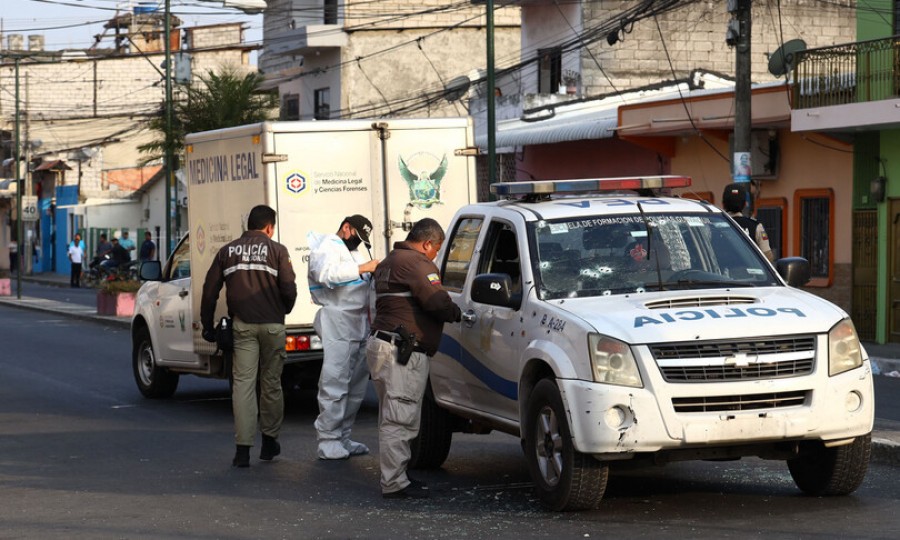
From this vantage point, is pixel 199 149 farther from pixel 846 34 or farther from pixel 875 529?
pixel 846 34

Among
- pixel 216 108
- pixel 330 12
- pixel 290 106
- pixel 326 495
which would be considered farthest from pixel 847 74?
pixel 290 106

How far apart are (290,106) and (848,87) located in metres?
29.2

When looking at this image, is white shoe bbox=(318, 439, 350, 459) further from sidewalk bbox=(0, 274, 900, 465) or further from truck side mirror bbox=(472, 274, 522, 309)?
sidewalk bbox=(0, 274, 900, 465)

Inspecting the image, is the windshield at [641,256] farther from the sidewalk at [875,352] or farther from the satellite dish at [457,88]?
the satellite dish at [457,88]

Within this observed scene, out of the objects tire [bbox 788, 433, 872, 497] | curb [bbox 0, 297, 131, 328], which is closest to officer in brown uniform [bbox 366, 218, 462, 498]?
tire [bbox 788, 433, 872, 497]

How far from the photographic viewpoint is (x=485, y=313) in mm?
9750

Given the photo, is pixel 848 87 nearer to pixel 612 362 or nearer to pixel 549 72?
pixel 549 72

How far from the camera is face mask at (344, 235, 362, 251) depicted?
11.2 meters

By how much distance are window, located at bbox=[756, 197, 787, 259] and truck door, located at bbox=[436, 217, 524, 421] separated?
55.2 ft

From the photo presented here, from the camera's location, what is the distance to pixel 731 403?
8.18 metres

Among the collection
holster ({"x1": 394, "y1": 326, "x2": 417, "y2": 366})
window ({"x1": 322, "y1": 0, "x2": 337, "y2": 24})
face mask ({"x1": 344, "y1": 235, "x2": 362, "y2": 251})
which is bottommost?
holster ({"x1": 394, "y1": 326, "x2": 417, "y2": 366})

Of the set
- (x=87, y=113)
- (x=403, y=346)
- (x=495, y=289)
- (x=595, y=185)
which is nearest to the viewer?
(x=495, y=289)

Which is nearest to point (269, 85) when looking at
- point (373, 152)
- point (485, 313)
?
point (373, 152)

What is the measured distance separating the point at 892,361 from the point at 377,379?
11.9m
